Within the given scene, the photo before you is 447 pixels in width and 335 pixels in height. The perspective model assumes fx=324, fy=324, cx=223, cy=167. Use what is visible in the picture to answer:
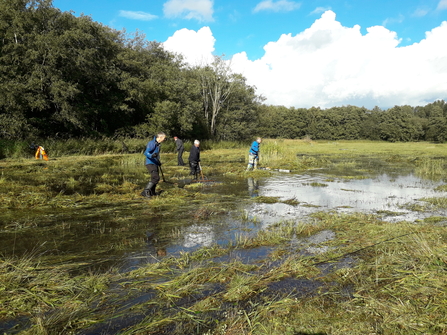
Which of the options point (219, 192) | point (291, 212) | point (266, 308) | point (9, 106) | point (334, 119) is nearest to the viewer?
point (266, 308)

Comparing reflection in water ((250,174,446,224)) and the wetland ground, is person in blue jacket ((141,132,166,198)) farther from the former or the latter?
reflection in water ((250,174,446,224))

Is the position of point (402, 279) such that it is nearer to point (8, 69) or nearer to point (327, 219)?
point (327, 219)

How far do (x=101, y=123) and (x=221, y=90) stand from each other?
69.9ft

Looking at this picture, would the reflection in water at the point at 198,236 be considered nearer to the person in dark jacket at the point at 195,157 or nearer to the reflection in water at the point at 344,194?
the reflection in water at the point at 344,194

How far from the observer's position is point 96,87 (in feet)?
104

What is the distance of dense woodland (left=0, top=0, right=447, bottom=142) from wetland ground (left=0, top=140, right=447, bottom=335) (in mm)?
17390

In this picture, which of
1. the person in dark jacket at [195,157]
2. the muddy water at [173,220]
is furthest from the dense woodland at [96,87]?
the muddy water at [173,220]

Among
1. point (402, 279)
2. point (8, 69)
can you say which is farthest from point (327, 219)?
point (8, 69)

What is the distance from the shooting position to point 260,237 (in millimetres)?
6105

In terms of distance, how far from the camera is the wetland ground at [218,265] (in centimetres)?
325

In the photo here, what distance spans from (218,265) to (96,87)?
3090 cm

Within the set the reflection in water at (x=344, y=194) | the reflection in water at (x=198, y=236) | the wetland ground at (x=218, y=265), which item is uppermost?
the wetland ground at (x=218, y=265)

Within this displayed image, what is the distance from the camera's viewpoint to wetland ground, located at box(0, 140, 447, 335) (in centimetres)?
325

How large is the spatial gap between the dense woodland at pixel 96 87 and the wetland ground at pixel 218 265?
17390mm
